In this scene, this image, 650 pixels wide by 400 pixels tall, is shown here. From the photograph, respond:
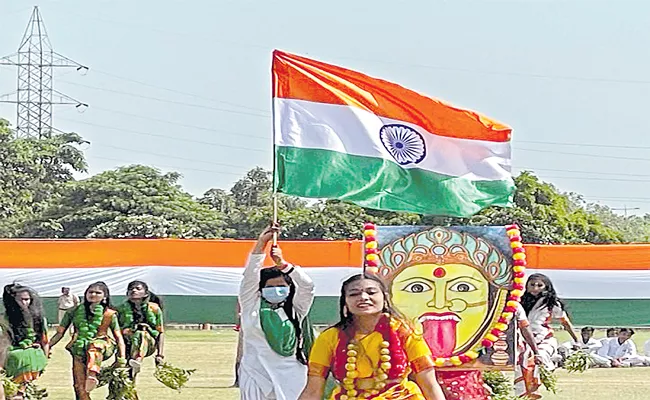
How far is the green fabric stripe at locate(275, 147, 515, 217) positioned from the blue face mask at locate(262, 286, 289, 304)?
686 millimetres

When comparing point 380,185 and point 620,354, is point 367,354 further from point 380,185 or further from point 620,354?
point 620,354

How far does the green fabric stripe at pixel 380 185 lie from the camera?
31.4ft

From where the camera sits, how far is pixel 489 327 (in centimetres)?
958

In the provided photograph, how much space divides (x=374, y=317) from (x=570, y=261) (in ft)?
34.1

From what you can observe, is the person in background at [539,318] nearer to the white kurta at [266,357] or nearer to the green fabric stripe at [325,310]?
the white kurta at [266,357]

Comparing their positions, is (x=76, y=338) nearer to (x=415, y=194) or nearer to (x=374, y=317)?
(x=415, y=194)

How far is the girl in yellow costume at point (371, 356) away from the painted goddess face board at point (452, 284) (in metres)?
3.03

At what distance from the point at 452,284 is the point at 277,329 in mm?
1292

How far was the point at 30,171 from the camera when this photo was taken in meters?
53.1

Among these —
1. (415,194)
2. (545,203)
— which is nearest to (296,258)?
(415,194)

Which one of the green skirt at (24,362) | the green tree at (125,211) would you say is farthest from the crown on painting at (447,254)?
the green tree at (125,211)

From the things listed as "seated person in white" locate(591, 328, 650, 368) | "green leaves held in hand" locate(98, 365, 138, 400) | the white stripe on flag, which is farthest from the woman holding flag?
"seated person in white" locate(591, 328, 650, 368)

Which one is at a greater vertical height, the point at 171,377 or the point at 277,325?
the point at 277,325

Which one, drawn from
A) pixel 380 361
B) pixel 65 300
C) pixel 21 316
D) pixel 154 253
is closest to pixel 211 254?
pixel 154 253
